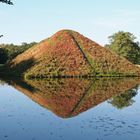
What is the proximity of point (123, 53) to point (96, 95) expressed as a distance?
8607cm

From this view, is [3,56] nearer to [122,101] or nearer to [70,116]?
[122,101]

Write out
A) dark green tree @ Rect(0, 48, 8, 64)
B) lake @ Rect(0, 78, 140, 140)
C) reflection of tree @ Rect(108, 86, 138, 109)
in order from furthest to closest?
dark green tree @ Rect(0, 48, 8, 64) < reflection of tree @ Rect(108, 86, 138, 109) < lake @ Rect(0, 78, 140, 140)

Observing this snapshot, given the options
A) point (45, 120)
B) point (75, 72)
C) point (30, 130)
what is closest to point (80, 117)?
point (45, 120)

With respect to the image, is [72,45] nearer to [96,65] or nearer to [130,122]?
[96,65]

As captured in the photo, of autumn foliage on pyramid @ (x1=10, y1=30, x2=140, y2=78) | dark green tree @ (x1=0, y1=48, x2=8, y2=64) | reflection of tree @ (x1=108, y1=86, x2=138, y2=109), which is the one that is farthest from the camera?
dark green tree @ (x1=0, y1=48, x2=8, y2=64)

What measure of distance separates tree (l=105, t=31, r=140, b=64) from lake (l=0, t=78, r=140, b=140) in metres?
83.9

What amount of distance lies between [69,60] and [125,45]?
38723mm

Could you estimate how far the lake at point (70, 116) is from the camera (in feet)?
69.9

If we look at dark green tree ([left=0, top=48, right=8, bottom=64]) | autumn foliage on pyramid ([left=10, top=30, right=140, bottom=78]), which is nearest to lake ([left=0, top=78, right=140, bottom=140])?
autumn foliage on pyramid ([left=10, top=30, right=140, bottom=78])

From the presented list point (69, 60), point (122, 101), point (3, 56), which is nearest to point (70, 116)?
point (122, 101)

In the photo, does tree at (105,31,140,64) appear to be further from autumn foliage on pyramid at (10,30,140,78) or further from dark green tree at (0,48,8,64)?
dark green tree at (0,48,8,64)

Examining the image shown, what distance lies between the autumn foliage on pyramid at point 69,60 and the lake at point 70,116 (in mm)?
42822

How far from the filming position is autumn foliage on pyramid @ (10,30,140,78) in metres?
85.6

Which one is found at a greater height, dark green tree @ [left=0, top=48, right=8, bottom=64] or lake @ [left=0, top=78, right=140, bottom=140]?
dark green tree @ [left=0, top=48, right=8, bottom=64]
